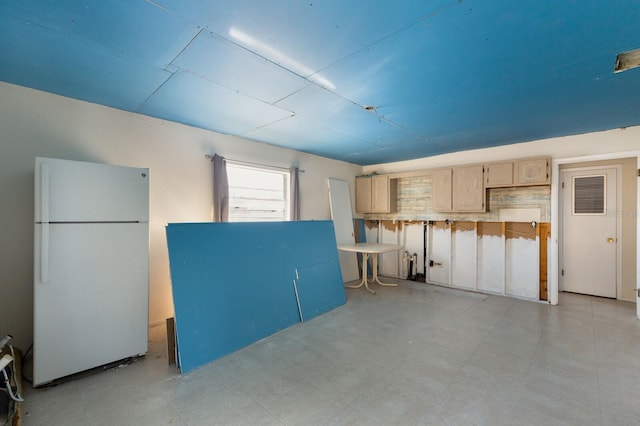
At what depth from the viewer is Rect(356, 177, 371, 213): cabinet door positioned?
606 cm

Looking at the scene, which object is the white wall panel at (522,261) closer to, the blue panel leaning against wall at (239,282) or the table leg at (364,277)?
the table leg at (364,277)

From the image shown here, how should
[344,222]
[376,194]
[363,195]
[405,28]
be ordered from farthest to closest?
[363,195] < [376,194] < [344,222] < [405,28]

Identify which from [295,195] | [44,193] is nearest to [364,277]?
[295,195]

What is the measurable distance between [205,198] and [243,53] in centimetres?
227

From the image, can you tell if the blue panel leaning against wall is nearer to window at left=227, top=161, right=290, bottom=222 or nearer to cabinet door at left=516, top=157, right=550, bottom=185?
window at left=227, top=161, right=290, bottom=222

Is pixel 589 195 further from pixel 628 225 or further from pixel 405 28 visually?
pixel 405 28

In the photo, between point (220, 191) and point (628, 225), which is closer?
point (220, 191)

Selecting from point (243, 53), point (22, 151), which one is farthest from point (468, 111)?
point (22, 151)

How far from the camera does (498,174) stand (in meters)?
4.49

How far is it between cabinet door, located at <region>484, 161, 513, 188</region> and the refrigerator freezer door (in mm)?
4972

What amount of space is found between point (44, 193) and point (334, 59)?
2.50 m

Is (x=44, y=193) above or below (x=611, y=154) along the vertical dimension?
below

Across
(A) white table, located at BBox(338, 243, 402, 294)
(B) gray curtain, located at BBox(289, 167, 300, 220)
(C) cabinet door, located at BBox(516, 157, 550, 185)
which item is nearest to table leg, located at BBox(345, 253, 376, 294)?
(A) white table, located at BBox(338, 243, 402, 294)

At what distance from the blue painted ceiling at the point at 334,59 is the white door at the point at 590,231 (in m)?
1.45
